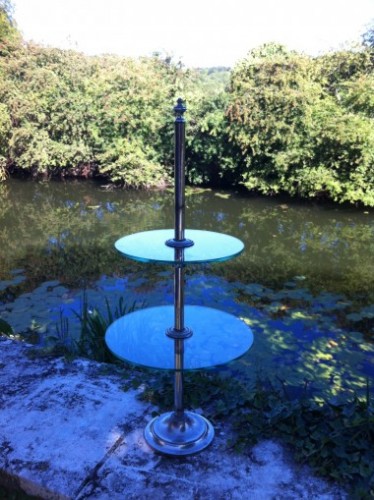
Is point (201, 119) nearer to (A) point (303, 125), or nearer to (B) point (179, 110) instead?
(A) point (303, 125)

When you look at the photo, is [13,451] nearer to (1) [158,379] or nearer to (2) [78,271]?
(1) [158,379]

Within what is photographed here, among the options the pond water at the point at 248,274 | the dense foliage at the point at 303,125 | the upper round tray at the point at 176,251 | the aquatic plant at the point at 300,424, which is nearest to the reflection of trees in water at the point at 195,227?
the pond water at the point at 248,274

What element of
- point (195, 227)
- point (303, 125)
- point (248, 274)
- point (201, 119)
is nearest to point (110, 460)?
point (248, 274)

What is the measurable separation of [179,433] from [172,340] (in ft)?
1.24

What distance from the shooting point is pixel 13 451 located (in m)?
1.89

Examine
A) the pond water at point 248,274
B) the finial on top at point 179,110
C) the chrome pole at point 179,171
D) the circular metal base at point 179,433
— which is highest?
the finial on top at point 179,110

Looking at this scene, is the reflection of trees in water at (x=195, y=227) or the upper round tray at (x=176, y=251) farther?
the reflection of trees in water at (x=195, y=227)

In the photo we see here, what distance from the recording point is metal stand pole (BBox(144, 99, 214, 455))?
1687 millimetres

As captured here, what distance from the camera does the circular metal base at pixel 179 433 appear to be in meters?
1.88

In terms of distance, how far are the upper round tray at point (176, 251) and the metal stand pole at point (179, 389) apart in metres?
0.03

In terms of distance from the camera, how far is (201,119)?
392 inches

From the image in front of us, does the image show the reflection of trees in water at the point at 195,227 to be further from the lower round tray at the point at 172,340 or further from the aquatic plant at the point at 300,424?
the lower round tray at the point at 172,340

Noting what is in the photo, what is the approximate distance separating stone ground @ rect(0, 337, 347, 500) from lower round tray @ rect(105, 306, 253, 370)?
1.30 feet

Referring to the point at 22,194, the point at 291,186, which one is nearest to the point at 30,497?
the point at 291,186
